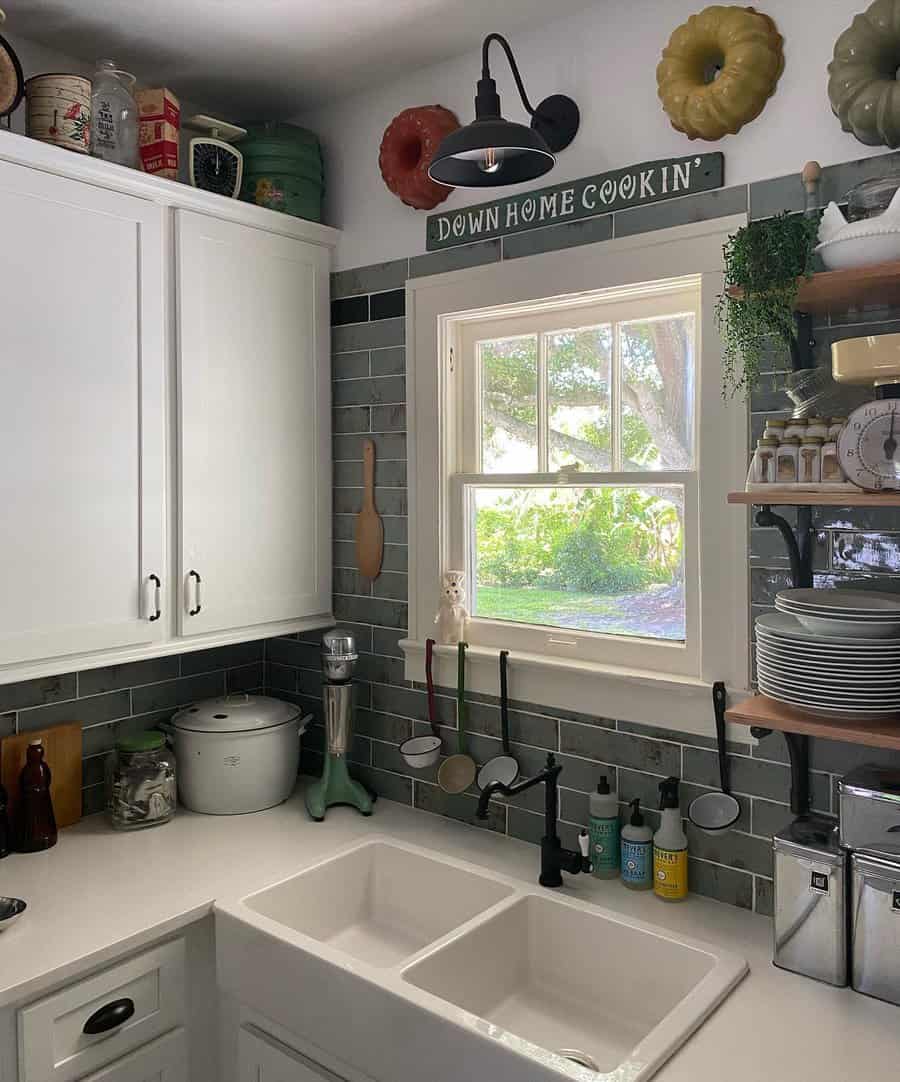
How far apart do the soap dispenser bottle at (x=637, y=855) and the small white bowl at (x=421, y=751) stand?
0.52 meters

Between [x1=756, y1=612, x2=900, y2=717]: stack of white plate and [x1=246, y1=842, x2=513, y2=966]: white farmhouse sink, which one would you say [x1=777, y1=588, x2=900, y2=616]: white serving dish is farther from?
[x1=246, y1=842, x2=513, y2=966]: white farmhouse sink

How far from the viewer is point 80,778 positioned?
7.41 feet

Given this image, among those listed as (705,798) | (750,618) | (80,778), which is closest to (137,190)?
(80,778)

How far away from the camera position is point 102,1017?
1.67 meters

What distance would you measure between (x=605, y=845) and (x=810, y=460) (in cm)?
94

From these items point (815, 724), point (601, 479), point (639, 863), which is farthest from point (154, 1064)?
point (601, 479)

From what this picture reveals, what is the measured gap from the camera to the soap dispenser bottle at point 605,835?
1957 mm

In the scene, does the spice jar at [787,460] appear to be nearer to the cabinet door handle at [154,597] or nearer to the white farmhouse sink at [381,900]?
the white farmhouse sink at [381,900]

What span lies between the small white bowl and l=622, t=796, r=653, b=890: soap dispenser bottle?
1.71ft

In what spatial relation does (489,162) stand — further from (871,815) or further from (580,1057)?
(580,1057)

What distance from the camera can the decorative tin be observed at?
6.32 ft

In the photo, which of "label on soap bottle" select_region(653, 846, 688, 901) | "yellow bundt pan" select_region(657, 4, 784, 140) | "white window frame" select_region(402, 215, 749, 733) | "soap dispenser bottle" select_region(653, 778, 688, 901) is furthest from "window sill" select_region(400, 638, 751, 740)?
"yellow bundt pan" select_region(657, 4, 784, 140)

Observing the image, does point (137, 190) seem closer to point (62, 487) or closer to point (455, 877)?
point (62, 487)

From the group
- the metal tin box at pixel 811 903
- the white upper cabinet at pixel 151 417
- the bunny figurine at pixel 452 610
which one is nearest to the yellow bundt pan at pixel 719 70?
the white upper cabinet at pixel 151 417
